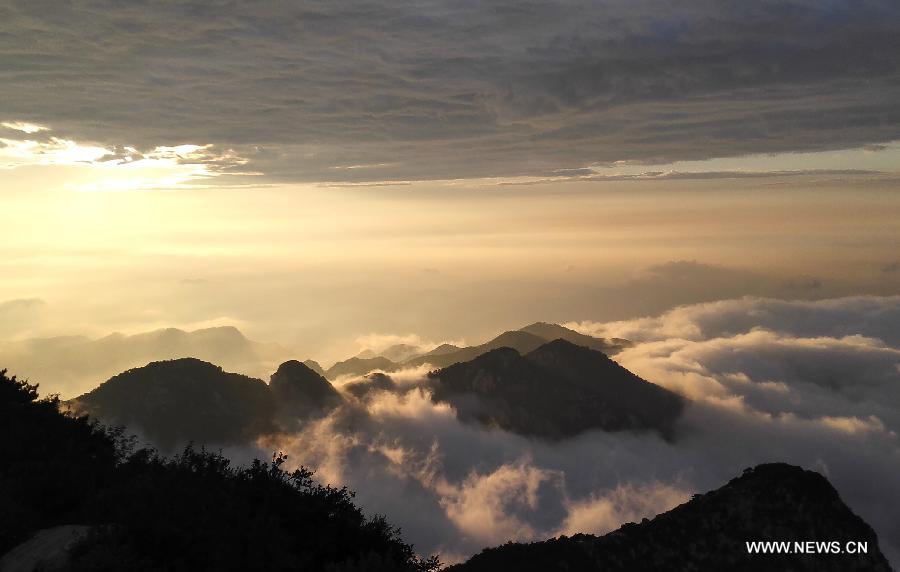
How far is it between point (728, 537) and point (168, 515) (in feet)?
311

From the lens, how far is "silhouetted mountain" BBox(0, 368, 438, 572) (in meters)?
29.3

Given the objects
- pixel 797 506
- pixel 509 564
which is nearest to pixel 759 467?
pixel 797 506

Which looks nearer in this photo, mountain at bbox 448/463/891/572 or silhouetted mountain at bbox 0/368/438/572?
silhouetted mountain at bbox 0/368/438/572

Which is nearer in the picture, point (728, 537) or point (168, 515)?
point (168, 515)

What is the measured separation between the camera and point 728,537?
101 metres

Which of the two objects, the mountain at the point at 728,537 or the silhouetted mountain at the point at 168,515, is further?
the mountain at the point at 728,537

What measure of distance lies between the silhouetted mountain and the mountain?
5694 cm

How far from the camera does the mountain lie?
9388 cm

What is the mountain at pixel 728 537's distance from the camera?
9388 cm

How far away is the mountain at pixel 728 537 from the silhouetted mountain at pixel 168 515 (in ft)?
187

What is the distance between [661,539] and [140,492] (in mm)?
85967

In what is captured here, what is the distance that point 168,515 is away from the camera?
1209 inches

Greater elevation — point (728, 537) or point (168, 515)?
point (168, 515)

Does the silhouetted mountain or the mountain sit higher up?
the silhouetted mountain
